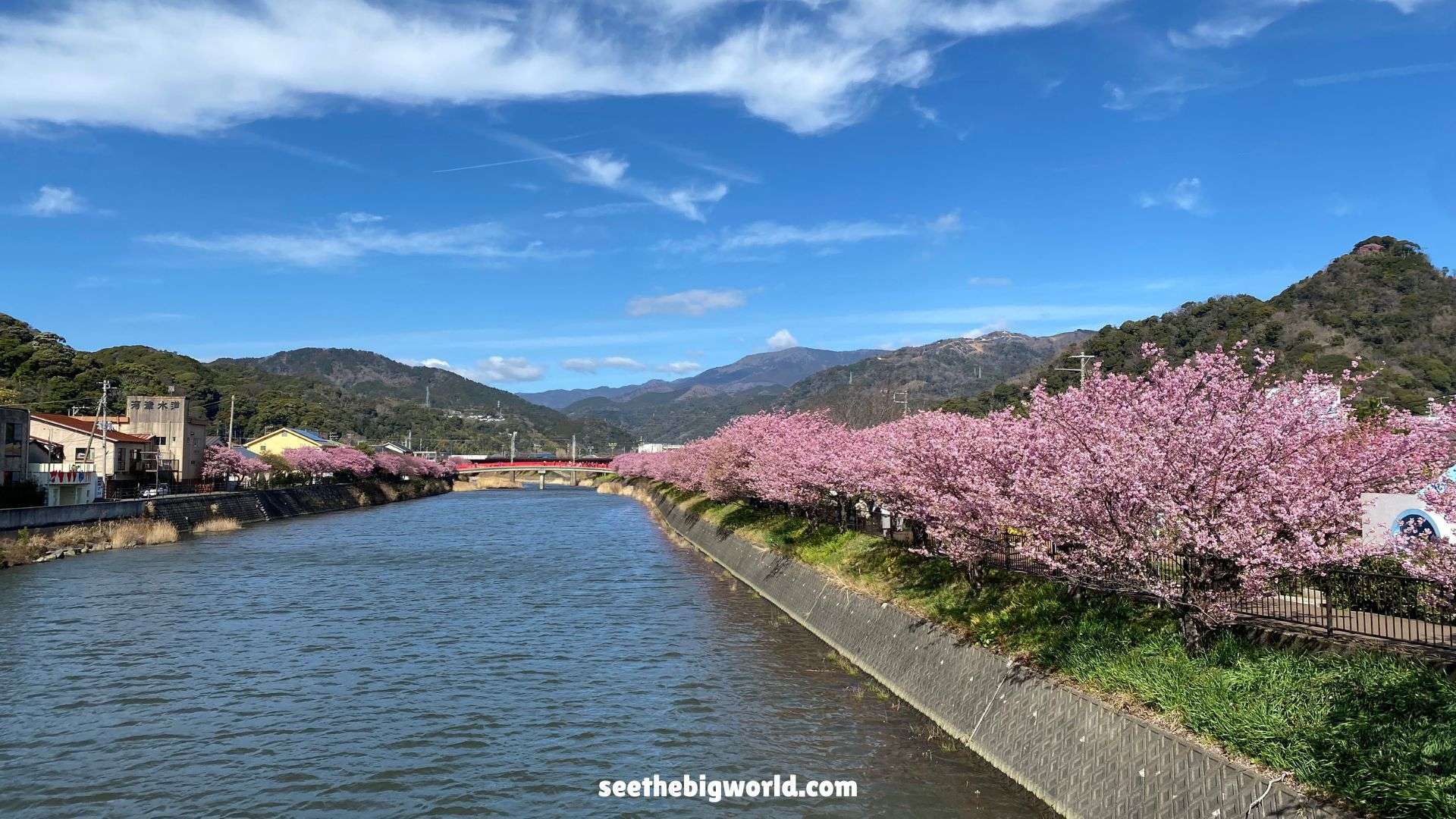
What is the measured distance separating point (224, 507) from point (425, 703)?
57418 mm

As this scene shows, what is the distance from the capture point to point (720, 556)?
4853 centimetres

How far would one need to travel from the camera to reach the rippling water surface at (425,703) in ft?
48.5

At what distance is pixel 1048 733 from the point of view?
1461 centimetres

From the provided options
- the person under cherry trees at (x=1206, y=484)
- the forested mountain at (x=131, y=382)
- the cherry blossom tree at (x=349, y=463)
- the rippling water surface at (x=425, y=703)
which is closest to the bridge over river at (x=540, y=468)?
the forested mountain at (x=131, y=382)

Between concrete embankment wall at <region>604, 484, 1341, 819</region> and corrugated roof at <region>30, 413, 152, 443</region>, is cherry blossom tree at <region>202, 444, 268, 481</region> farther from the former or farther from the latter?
concrete embankment wall at <region>604, 484, 1341, 819</region>

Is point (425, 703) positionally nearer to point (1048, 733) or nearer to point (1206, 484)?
point (1048, 733)

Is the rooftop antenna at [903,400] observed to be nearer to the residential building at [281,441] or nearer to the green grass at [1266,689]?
the green grass at [1266,689]

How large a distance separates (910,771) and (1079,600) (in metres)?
5.40

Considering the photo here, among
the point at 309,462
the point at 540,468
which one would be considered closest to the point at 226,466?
the point at 309,462

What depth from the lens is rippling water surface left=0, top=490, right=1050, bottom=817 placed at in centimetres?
1477

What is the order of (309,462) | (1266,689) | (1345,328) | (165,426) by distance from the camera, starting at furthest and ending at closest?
1. (309,462)
2. (1345,328)
3. (165,426)
4. (1266,689)

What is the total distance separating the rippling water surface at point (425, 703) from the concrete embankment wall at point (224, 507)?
870 centimetres

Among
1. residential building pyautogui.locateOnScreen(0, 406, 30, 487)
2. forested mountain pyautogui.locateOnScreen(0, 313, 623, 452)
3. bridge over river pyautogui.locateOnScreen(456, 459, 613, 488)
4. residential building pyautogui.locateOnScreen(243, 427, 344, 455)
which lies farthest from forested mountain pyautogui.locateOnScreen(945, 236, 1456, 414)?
forested mountain pyautogui.locateOnScreen(0, 313, 623, 452)

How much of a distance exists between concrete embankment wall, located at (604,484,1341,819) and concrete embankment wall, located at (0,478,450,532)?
41030 mm
